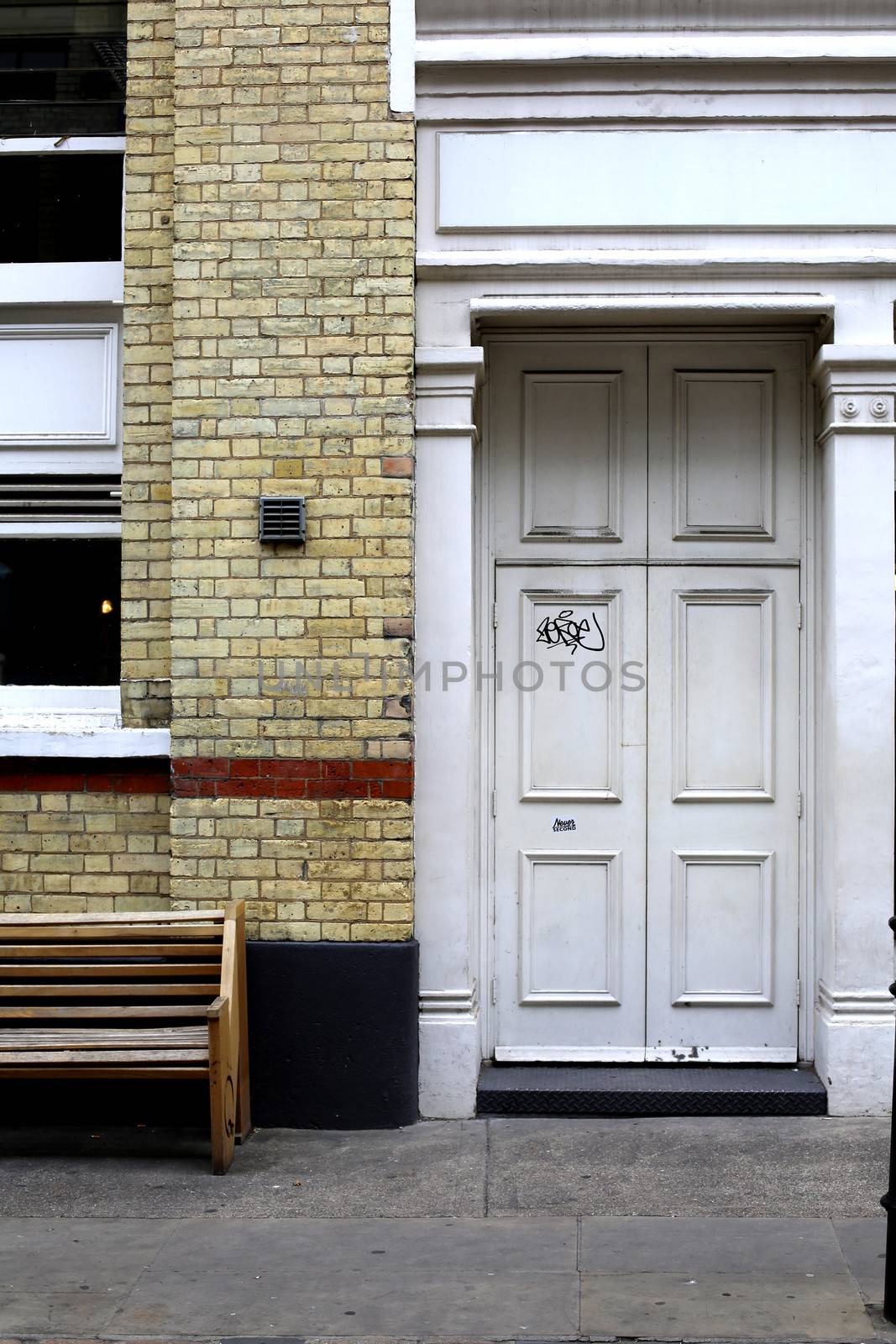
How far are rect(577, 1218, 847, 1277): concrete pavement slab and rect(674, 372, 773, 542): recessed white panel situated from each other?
2.95m

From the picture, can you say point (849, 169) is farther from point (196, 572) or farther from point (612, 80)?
point (196, 572)

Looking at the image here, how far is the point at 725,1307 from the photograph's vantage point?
3.98 meters

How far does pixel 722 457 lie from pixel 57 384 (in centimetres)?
308

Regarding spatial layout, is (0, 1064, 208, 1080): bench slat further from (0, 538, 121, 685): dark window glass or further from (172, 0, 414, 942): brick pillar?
(0, 538, 121, 685): dark window glass

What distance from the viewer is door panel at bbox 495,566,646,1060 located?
20.0 feet

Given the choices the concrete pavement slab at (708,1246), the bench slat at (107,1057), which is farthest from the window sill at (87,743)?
the concrete pavement slab at (708,1246)

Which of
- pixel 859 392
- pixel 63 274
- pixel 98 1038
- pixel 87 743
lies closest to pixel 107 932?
pixel 98 1038

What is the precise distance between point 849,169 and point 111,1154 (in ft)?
16.9

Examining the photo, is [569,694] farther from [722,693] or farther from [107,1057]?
[107,1057]

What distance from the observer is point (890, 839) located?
574cm

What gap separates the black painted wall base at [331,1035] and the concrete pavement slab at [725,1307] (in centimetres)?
161

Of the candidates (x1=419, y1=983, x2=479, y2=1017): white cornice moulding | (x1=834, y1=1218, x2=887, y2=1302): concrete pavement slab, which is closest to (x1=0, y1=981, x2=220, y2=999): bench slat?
(x1=419, y1=983, x2=479, y2=1017): white cornice moulding

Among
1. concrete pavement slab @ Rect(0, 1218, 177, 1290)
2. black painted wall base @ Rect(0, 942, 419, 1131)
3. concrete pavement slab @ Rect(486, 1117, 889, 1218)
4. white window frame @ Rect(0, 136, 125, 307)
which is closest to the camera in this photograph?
concrete pavement slab @ Rect(0, 1218, 177, 1290)

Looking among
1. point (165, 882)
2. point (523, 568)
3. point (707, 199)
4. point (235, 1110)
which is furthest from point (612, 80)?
point (235, 1110)
